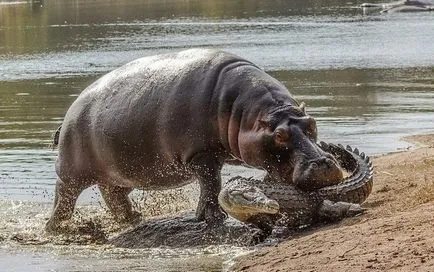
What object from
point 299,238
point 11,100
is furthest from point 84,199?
point 11,100

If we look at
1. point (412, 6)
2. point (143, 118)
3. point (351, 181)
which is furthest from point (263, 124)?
point (412, 6)

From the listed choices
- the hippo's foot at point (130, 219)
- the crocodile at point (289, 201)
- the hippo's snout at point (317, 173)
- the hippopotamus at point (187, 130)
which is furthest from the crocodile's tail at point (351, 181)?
the hippo's foot at point (130, 219)

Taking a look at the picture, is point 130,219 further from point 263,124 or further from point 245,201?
point 245,201

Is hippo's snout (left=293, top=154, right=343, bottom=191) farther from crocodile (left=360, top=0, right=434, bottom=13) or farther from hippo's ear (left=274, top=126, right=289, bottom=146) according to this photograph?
crocodile (left=360, top=0, right=434, bottom=13)

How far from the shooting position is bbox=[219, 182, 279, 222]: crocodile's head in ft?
22.1

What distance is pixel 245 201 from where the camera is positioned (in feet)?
22.3

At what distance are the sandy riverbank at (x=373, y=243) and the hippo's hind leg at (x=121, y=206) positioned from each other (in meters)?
2.36

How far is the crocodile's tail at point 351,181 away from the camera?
7.26 metres

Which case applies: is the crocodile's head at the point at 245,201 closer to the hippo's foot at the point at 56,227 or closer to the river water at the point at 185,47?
the river water at the point at 185,47

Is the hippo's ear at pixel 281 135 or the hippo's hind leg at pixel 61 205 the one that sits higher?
the hippo's ear at pixel 281 135

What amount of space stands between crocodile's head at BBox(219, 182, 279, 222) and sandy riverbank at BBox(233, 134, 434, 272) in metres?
0.28

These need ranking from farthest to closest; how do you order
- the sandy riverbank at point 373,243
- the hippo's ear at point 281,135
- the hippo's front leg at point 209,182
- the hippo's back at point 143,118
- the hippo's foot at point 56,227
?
the hippo's foot at point 56,227
the hippo's back at point 143,118
the hippo's front leg at point 209,182
the hippo's ear at point 281,135
the sandy riverbank at point 373,243

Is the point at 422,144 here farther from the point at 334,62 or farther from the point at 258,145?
the point at 334,62

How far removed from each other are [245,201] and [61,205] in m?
2.78
